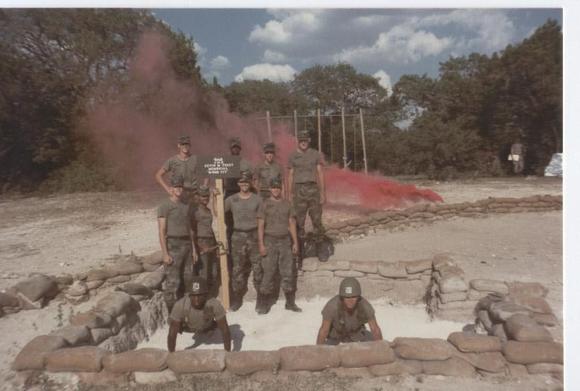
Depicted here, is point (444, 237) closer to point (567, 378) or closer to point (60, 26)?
point (567, 378)

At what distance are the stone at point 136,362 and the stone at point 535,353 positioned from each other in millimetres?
3210

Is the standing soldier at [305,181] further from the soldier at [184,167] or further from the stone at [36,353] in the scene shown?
the stone at [36,353]

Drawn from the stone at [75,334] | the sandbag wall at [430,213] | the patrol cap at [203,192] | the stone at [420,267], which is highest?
the patrol cap at [203,192]

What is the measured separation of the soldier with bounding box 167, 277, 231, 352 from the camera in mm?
4455

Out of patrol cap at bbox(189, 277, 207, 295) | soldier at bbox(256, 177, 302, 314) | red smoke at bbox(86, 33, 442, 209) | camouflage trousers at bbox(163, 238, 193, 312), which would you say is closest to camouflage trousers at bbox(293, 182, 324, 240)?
soldier at bbox(256, 177, 302, 314)

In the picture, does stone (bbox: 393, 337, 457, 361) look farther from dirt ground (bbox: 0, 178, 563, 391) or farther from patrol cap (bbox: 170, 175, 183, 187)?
patrol cap (bbox: 170, 175, 183, 187)

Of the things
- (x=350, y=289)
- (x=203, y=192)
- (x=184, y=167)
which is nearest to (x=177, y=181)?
(x=203, y=192)

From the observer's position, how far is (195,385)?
3.69m

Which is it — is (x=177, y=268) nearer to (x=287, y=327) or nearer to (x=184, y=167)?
(x=184, y=167)

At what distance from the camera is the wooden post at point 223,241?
5.85 metres

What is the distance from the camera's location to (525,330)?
4000 mm

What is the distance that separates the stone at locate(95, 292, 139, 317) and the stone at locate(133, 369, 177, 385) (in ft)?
4.74

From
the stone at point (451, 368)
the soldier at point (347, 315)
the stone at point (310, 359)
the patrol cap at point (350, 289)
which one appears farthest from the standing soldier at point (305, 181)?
the stone at point (451, 368)

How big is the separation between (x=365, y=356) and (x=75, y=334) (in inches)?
118
